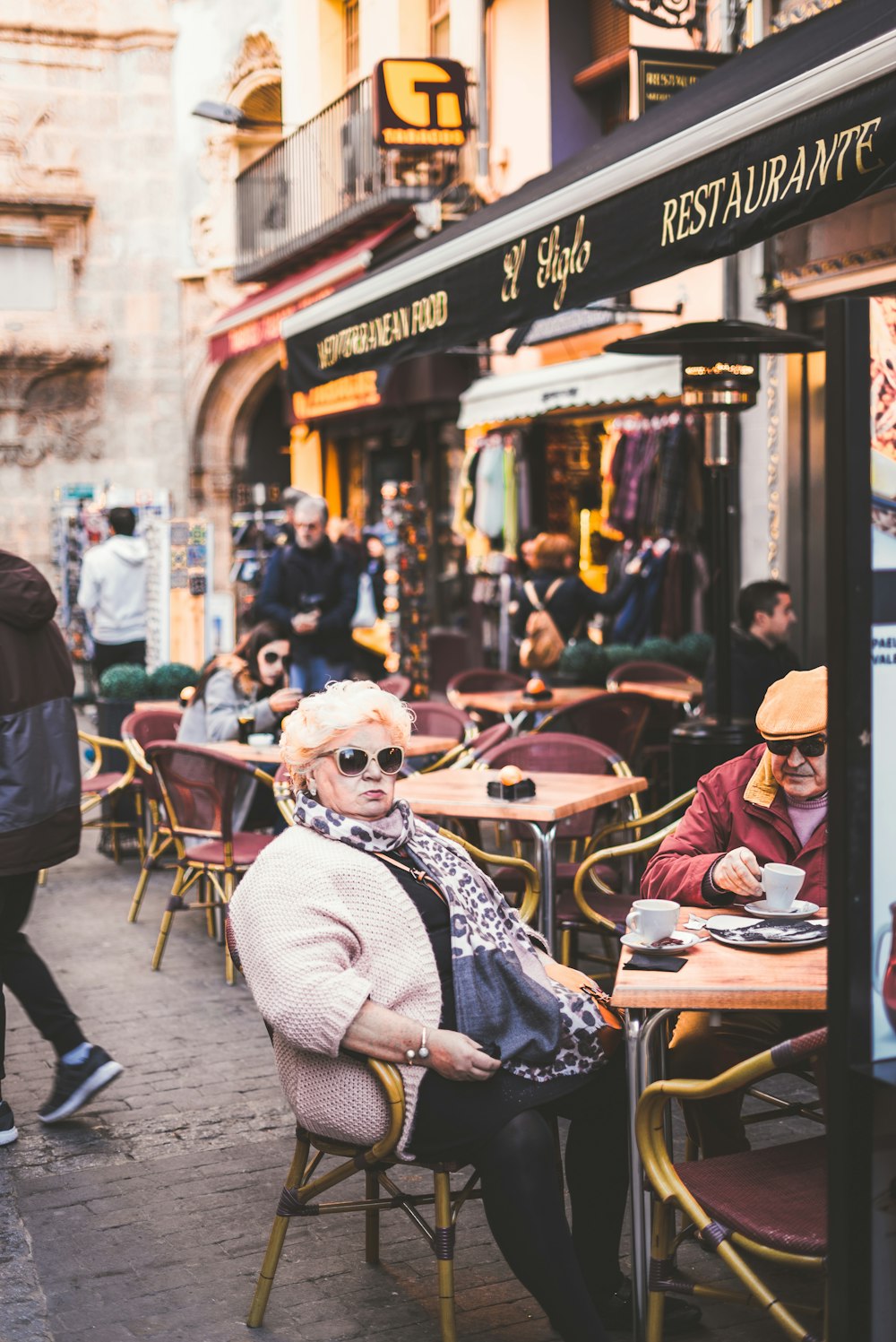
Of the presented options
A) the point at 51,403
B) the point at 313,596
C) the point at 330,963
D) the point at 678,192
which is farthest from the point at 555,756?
the point at 51,403

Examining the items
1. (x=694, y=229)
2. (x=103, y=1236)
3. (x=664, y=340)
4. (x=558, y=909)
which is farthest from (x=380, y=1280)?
(x=664, y=340)

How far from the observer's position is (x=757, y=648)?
278 inches

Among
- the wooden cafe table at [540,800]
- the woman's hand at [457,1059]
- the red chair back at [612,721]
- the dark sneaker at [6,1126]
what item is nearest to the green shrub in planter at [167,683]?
the red chair back at [612,721]

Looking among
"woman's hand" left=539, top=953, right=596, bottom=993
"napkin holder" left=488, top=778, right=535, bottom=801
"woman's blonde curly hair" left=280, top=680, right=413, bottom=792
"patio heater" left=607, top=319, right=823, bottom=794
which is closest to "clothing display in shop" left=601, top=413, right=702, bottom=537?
"patio heater" left=607, top=319, right=823, bottom=794

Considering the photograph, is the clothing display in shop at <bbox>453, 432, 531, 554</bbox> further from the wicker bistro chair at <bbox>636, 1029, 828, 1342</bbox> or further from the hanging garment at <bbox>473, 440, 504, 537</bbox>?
the wicker bistro chair at <bbox>636, 1029, 828, 1342</bbox>

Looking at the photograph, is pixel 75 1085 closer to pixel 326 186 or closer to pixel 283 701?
pixel 283 701

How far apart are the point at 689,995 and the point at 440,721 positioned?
480 cm

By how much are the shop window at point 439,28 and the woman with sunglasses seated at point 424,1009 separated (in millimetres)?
14147

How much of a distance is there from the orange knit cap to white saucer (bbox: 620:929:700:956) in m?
0.57

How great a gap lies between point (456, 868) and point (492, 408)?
943cm

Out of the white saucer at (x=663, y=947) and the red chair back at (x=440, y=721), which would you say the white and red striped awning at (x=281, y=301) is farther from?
the white saucer at (x=663, y=947)

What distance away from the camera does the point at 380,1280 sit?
4000 mm

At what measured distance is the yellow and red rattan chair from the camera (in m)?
3.37

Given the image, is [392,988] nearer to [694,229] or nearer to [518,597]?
[694,229]
